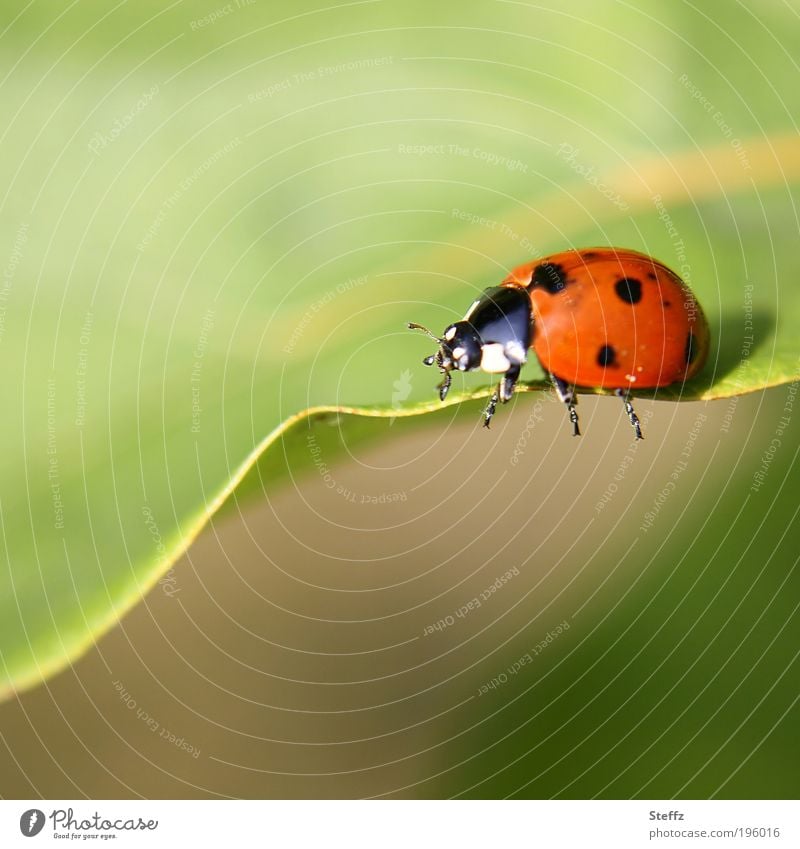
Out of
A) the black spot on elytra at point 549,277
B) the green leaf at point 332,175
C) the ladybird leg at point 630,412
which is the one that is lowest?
the ladybird leg at point 630,412

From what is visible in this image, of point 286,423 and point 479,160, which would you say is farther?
point 479,160

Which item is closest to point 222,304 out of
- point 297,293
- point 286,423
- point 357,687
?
point 297,293

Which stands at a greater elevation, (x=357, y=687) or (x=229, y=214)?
(x=229, y=214)

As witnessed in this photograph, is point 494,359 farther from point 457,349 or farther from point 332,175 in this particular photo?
point 332,175

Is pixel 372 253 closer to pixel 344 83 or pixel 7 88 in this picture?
pixel 344 83

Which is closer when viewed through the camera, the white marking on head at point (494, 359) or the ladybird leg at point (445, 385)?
the ladybird leg at point (445, 385)
